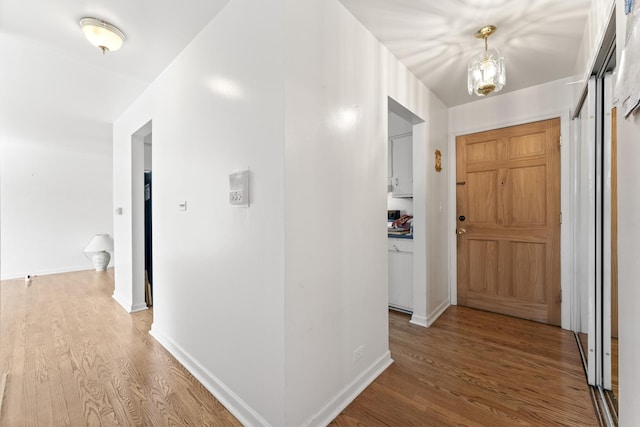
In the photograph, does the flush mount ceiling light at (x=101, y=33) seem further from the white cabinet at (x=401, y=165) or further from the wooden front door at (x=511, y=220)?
the wooden front door at (x=511, y=220)

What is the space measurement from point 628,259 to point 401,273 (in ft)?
6.67

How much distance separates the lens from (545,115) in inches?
106

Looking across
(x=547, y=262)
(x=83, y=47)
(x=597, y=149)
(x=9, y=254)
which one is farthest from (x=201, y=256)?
(x=9, y=254)

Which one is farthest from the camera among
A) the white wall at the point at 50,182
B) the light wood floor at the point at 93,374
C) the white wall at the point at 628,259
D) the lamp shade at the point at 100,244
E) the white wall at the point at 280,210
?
the lamp shade at the point at 100,244

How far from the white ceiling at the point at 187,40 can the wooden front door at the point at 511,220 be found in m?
0.56

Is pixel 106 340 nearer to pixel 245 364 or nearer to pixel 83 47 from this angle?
pixel 245 364

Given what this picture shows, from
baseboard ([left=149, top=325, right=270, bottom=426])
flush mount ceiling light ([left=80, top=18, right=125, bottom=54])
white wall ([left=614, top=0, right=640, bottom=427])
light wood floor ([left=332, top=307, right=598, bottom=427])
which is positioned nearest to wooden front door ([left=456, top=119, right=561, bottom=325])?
light wood floor ([left=332, top=307, right=598, bottom=427])

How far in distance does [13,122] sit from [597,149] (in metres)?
6.15

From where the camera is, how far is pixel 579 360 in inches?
81.3

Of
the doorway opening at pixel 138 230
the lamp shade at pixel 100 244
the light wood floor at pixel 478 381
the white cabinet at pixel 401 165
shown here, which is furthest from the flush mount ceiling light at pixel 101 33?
the lamp shade at pixel 100 244

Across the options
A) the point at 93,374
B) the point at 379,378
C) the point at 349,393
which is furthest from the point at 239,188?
the point at 93,374

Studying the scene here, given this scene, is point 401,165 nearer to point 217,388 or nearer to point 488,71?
point 488,71

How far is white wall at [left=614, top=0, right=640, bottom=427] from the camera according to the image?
36.3 inches

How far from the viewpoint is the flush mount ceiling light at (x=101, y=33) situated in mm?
1698
